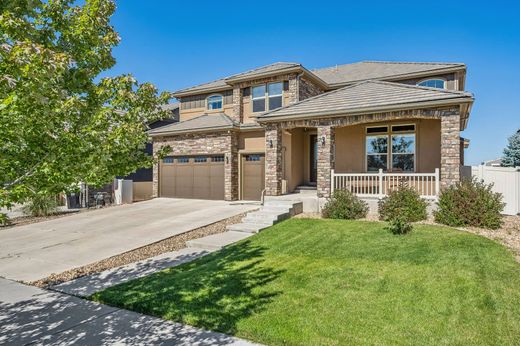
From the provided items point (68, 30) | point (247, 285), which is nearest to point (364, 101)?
point (247, 285)

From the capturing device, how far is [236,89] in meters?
18.4

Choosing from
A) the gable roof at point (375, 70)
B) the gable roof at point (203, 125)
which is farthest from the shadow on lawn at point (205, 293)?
the gable roof at point (375, 70)

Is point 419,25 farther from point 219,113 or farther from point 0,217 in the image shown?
point 0,217

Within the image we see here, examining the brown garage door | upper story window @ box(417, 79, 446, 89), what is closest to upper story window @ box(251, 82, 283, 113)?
the brown garage door

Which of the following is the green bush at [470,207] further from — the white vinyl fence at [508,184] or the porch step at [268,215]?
the porch step at [268,215]

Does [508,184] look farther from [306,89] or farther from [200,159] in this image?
[200,159]

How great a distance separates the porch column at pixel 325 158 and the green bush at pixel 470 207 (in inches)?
167

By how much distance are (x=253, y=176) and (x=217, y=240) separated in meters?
8.20

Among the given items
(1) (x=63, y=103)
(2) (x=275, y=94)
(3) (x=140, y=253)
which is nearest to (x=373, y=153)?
(2) (x=275, y=94)

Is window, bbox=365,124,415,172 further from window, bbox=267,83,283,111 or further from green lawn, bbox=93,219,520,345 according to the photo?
green lawn, bbox=93,219,520,345

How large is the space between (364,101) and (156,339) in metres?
11.3

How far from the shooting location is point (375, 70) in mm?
18984

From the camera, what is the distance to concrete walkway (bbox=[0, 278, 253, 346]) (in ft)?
13.6

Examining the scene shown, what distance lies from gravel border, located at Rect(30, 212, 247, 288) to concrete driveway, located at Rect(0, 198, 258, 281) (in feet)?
0.95
